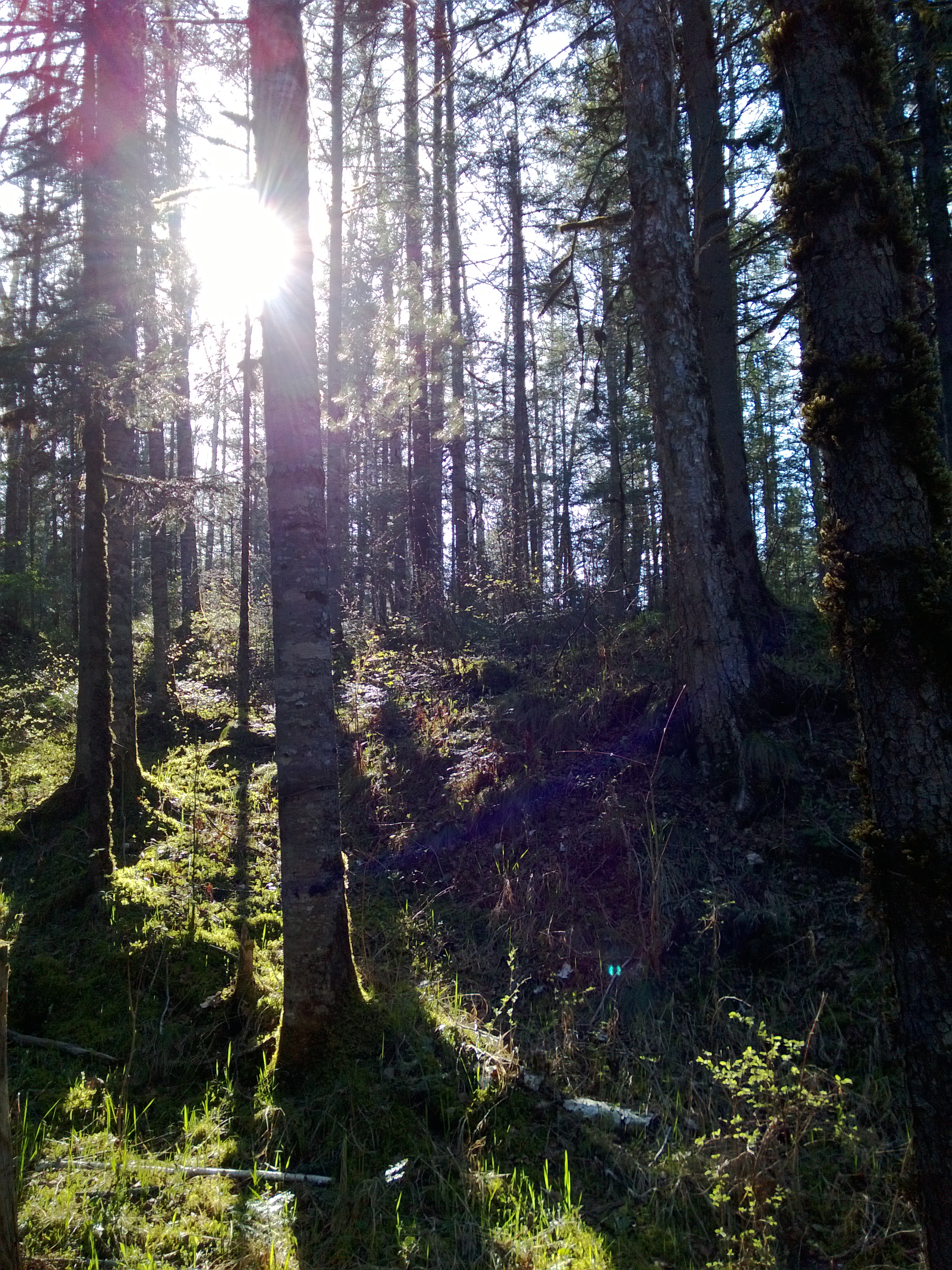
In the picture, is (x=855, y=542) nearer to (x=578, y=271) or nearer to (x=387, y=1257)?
(x=387, y=1257)

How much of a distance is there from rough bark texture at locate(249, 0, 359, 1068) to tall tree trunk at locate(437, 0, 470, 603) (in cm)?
815

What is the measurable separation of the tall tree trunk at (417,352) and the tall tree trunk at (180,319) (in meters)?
4.21

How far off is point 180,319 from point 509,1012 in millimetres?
10798

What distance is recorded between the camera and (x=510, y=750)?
8156mm

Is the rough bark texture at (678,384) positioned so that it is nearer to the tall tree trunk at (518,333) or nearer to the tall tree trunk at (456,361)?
the tall tree trunk at (456,361)

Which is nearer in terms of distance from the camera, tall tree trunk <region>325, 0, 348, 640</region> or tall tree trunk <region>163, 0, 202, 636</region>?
tall tree trunk <region>163, 0, 202, 636</region>

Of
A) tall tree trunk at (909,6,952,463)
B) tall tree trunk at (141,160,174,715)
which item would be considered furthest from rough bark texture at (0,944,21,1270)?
tall tree trunk at (909,6,952,463)

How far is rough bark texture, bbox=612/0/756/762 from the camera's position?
22.2ft

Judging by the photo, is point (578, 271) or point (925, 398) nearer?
point (925, 398)

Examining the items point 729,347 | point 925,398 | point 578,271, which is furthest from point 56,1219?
point 578,271

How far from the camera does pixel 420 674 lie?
1041 centimetres

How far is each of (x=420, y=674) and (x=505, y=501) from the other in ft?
20.6

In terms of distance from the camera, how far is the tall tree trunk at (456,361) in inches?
585

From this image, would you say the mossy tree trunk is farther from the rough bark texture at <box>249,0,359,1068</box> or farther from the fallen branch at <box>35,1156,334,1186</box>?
the fallen branch at <box>35,1156,334,1186</box>
